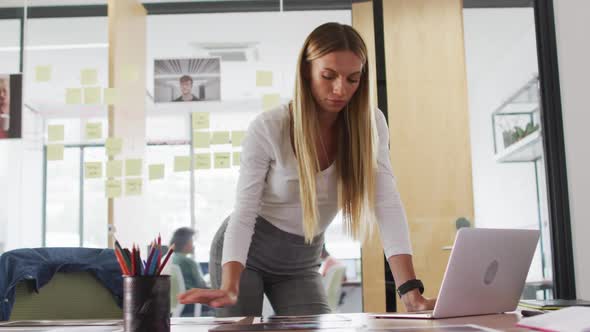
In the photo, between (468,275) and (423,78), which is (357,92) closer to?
(468,275)

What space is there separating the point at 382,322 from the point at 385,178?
51 centimetres

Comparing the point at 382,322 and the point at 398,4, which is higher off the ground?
the point at 398,4

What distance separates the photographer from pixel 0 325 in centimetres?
121

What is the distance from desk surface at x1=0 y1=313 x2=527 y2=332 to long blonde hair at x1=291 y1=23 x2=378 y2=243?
0.33m

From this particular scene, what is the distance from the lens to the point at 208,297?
1.08 m

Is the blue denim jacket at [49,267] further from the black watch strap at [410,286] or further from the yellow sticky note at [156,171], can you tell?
the yellow sticky note at [156,171]

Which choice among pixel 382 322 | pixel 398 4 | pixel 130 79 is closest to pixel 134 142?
pixel 130 79

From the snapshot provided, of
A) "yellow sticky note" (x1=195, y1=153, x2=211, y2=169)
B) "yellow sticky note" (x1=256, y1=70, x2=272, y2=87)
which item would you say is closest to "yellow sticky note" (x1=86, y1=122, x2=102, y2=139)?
"yellow sticky note" (x1=195, y1=153, x2=211, y2=169)

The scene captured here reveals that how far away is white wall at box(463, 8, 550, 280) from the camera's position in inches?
117

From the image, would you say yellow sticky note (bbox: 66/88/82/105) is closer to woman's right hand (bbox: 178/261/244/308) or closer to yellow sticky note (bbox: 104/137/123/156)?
yellow sticky note (bbox: 104/137/123/156)

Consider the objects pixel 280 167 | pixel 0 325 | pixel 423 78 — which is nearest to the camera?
pixel 0 325

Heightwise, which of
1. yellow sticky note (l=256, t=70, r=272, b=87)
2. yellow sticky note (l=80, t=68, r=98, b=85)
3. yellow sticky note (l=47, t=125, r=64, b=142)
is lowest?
yellow sticky note (l=47, t=125, r=64, b=142)

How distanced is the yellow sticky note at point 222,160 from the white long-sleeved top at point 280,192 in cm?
159

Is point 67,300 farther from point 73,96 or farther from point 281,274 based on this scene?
point 73,96
